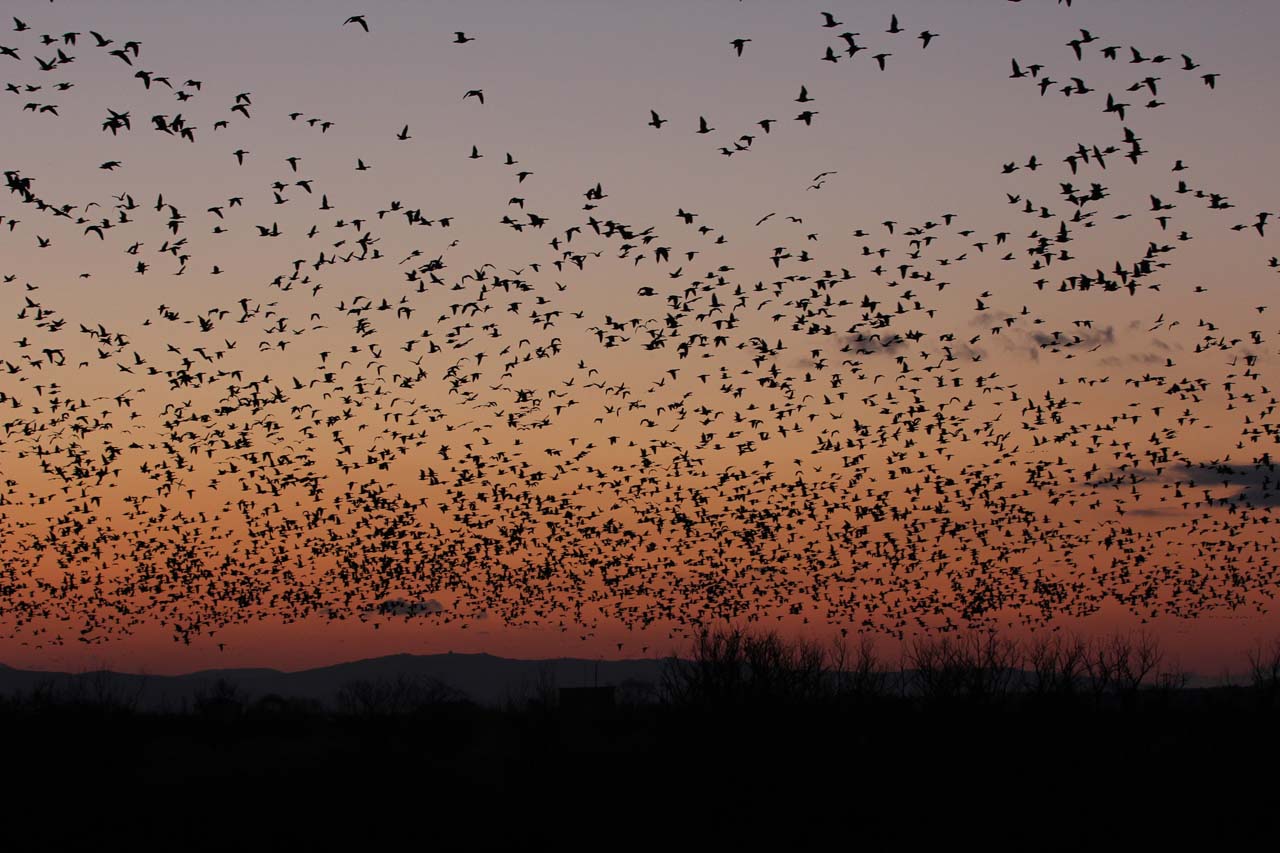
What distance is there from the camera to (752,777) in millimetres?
62219

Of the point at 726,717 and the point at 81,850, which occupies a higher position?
the point at 726,717

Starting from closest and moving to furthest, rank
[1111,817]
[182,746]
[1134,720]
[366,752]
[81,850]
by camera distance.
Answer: [81,850] < [1111,817] < [1134,720] < [366,752] < [182,746]

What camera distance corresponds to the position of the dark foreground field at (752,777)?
58906mm

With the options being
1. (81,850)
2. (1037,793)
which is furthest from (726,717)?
(81,850)

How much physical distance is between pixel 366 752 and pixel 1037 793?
1401 inches

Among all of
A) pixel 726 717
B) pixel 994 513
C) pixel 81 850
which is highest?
pixel 994 513

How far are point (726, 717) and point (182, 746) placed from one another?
151 feet

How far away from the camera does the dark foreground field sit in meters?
58.9

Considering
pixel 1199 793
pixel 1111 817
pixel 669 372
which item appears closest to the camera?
pixel 669 372

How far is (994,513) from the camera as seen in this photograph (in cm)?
6638

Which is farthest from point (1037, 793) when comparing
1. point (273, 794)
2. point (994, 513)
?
point (273, 794)

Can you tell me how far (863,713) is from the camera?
72.6 meters

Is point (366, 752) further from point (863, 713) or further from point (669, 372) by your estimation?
point (669, 372)

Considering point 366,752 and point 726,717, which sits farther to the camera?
point 366,752
